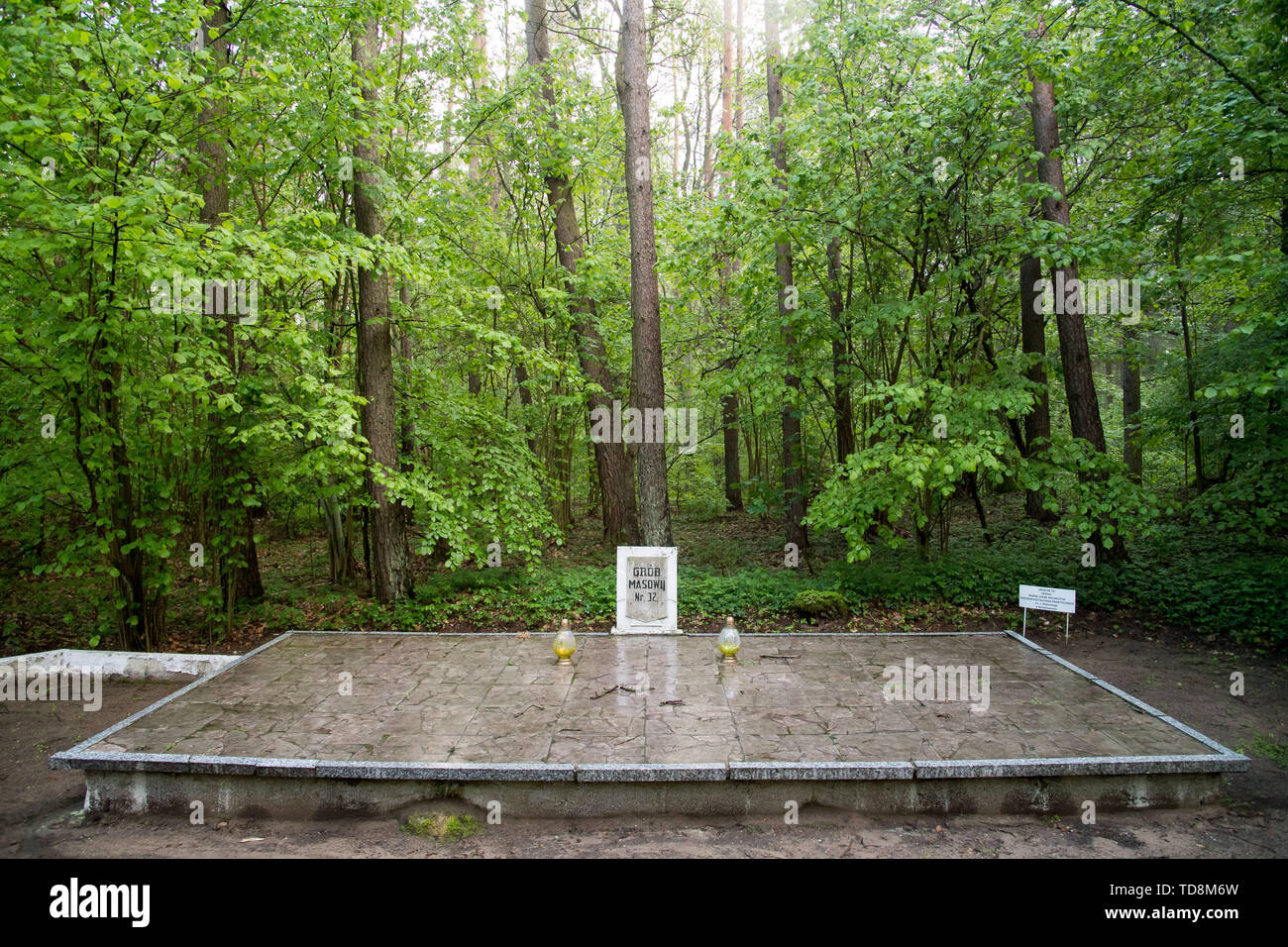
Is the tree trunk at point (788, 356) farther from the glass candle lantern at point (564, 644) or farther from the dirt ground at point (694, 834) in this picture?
the dirt ground at point (694, 834)

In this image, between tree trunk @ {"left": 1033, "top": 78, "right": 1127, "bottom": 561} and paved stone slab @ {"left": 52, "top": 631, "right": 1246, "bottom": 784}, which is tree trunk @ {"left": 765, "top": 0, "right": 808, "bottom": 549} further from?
paved stone slab @ {"left": 52, "top": 631, "right": 1246, "bottom": 784}

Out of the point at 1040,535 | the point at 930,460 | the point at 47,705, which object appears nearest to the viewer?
the point at 47,705

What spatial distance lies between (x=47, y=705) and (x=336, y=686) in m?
2.85

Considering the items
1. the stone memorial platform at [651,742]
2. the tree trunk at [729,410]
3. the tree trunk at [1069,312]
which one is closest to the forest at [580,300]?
the tree trunk at [1069,312]

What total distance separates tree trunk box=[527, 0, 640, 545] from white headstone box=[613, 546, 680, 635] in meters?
3.37

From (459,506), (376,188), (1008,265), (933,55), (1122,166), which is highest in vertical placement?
(933,55)

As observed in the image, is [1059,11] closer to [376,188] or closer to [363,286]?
[376,188]

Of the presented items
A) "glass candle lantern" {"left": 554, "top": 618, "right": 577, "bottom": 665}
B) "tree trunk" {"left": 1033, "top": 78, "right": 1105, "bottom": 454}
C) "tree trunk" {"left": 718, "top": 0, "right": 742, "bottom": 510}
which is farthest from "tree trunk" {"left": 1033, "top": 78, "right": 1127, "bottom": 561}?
"glass candle lantern" {"left": 554, "top": 618, "right": 577, "bottom": 665}

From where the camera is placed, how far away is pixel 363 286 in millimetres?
7992

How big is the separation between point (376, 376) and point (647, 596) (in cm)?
418

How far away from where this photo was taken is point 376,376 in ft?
26.6

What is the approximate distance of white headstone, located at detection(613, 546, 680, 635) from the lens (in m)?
7.30

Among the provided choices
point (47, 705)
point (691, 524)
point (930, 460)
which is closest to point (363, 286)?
point (47, 705)

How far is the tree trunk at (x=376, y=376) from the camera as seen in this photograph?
7781mm
